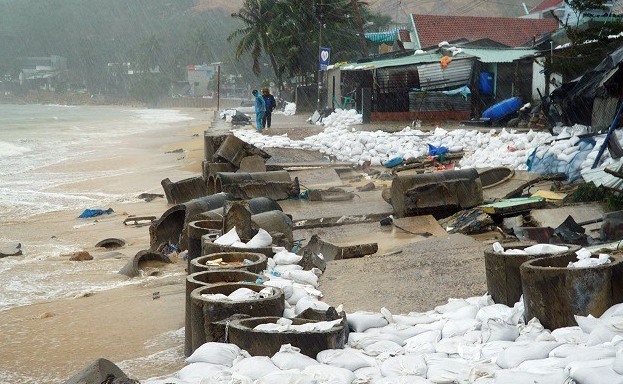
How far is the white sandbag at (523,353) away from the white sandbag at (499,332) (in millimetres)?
244

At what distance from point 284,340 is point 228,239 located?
86.9 inches

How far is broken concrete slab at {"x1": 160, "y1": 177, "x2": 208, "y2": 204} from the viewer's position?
13055 millimetres

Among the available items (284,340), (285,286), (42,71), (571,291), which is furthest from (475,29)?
(42,71)

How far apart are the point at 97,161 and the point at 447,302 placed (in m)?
22.2

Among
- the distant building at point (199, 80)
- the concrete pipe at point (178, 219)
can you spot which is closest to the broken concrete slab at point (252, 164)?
the concrete pipe at point (178, 219)

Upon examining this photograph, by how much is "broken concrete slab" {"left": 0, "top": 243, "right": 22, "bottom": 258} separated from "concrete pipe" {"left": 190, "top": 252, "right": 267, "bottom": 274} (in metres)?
5.08

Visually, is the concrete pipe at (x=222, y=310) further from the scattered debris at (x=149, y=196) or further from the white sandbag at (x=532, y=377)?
the scattered debris at (x=149, y=196)

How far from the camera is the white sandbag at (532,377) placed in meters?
3.25

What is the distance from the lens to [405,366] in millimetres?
3627

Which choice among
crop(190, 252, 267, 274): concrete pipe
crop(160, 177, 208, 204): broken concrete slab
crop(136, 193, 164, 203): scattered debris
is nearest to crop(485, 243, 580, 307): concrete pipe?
crop(190, 252, 267, 274): concrete pipe

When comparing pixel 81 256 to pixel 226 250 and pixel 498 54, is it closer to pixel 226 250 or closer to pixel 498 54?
pixel 226 250

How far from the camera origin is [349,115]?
25.3 m

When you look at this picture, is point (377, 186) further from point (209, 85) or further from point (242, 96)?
point (209, 85)

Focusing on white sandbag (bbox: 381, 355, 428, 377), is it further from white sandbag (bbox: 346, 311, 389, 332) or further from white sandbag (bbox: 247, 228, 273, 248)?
white sandbag (bbox: 247, 228, 273, 248)
